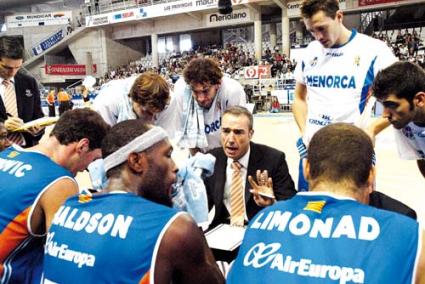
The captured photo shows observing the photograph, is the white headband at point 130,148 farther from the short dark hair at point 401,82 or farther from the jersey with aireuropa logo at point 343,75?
the jersey with aireuropa logo at point 343,75

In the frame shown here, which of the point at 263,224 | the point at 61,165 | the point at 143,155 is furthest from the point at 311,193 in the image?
the point at 61,165

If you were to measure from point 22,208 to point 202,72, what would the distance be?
177cm

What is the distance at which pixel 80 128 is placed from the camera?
2166mm

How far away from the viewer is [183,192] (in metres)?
2.17

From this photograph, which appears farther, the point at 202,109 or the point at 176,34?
the point at 176,34

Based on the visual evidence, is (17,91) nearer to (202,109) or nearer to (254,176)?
Result: (202,109)

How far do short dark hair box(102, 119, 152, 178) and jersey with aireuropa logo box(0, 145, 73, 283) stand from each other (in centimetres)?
42

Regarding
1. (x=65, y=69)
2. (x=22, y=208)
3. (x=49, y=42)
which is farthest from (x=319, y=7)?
(x=49, y=42)

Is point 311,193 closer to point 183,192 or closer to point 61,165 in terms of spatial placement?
point 183,192

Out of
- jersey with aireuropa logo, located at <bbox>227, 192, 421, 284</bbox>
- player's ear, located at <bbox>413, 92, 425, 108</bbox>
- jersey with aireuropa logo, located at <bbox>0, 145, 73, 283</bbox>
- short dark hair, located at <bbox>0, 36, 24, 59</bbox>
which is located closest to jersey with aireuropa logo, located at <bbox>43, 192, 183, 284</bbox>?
jersey with aireuropa logo, located at <bbox>227, 192, 421, 284</bbox>

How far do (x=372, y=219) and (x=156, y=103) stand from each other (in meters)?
2.02

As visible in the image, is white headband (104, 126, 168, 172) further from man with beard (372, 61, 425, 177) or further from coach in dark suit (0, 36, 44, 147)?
coach in dark suit (0, 36, 44, 147)

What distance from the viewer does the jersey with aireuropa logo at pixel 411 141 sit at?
108 inches

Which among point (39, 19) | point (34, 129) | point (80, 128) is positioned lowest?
point (34, 129)
